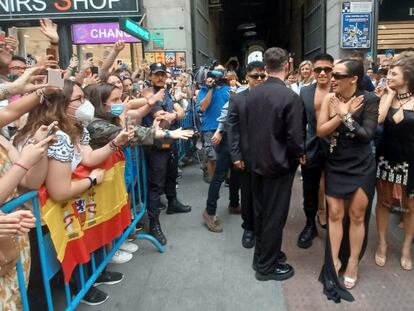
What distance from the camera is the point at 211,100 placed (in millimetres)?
5645

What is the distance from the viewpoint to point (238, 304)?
2943 millimetres

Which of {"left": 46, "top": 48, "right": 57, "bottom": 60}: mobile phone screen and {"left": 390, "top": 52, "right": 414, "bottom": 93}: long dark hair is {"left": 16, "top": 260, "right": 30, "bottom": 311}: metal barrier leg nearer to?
{"left": 46, "top": 48, "right": 57, "bottom": 60}: mobile phone screen

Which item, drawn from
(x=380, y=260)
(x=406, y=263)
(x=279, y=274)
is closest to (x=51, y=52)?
(x=279, y=274)

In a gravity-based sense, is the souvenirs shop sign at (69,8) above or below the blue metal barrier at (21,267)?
above

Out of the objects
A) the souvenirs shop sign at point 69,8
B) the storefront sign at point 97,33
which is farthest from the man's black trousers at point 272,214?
the souvenirs shop sign at point 69,8

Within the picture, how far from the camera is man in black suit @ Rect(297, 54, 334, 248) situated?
150 inches

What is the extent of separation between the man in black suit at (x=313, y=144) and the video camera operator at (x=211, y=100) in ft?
5.66

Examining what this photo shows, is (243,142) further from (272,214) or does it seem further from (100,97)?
(100,97)

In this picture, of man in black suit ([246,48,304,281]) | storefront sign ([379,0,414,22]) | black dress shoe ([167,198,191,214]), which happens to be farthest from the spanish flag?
storefront sign ([379,0,414,22])

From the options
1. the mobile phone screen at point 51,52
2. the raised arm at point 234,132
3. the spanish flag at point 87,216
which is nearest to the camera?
the spanish flag at point 87,216

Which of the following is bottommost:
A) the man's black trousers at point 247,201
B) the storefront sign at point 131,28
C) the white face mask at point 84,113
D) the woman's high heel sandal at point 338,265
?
the woman's high heel sandal at point 338,265

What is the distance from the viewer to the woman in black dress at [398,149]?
10.8 ft

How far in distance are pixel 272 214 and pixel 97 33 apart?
28.9ft

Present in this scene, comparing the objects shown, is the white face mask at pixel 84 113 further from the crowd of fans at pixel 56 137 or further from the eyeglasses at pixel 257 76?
the eyeglasses at pixel 257 76
